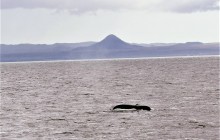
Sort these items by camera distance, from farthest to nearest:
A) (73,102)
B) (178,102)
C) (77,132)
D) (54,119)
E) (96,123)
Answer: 1. (73,102)
2. (178,102)
3. (54,119)
4. (96,123)
5. (77,132)

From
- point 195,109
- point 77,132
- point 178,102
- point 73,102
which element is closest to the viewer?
point 77,132

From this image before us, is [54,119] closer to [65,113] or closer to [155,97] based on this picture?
[65,113]

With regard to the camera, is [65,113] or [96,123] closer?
[96,123]

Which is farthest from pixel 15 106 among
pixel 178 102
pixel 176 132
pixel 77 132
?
pixel 176 132

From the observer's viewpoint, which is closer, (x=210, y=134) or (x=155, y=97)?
(x=210, y=134)

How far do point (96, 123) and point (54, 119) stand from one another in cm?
588

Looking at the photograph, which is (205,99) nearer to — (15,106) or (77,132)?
(15,106)

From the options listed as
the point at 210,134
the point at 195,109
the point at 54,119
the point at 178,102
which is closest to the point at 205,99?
the point at 178,102

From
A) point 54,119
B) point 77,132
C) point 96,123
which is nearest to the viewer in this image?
point 77,132

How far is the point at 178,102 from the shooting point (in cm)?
6247

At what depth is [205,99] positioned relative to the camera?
6475cm

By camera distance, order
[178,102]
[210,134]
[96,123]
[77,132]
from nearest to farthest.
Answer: [210,134] → [77,132] → [96,123] → [178,102]

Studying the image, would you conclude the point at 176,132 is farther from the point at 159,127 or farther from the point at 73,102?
the point at 73,102

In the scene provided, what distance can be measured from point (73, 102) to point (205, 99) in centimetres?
1706
